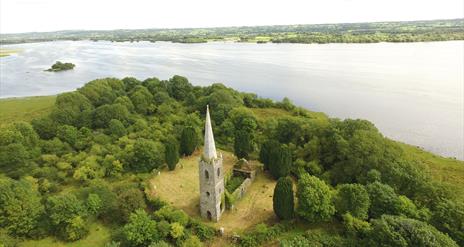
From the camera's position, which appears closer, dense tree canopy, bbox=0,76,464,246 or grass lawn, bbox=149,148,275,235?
dense tree canopy, bbox=0,76,464,246

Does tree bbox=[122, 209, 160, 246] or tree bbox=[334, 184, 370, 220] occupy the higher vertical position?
tree bbox=[334, 184, 370, 220]

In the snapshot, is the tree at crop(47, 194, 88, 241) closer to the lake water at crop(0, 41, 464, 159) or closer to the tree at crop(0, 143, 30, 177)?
the tree at crop(0, 143, 30, 177)

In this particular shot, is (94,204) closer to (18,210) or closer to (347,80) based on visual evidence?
(18,210)

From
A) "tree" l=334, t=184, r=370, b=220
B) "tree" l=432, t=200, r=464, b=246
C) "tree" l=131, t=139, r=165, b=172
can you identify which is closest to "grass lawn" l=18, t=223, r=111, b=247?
"tree" l=131, t=139, r=165, b=172

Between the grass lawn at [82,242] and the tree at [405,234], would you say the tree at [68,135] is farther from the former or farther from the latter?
the tree at [405,234]

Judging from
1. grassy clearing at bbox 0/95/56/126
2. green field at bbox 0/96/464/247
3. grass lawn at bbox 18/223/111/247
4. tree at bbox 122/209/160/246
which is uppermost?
grassy clearing at bbox 0/95/56/126

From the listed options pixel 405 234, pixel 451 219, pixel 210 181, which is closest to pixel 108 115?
pixel 210 181

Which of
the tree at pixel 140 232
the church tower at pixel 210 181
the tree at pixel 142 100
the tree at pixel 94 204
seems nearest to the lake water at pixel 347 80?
the tree at pixel 142 100

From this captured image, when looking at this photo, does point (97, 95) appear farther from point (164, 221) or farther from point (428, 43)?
point (428, 43)

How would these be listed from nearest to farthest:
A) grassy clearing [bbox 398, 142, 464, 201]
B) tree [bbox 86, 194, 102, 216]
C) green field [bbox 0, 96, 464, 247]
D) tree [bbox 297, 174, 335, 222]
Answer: tree [bbox 297, 174, 335, 222], green field [bbox 0, 96, 464, 247], tree [bbox 86, 194, 102, 216], grassy clearing [bbox 398, 142, 464, 201]
